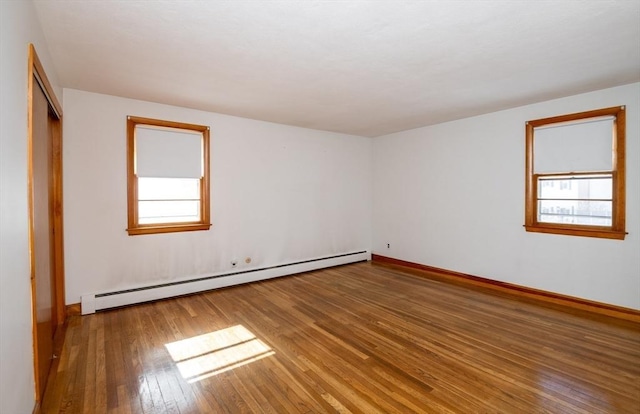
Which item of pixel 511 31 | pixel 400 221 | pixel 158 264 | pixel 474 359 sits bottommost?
pixel 474 359

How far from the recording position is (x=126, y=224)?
392 centimetres

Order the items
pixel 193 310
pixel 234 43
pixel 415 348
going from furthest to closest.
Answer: pixel 193 310 → pixel 415 348 → pixel 234 43

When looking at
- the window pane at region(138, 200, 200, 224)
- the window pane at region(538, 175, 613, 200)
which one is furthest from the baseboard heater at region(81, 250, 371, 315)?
the window pane at region(538, 175, 613, 200)

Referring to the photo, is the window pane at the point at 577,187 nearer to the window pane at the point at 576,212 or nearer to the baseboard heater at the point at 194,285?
the window pane at the point at 576,212

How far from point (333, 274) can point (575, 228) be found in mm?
3599

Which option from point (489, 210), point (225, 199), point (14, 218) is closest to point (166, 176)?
point (225, 199)

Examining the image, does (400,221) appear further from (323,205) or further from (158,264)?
(158,264)

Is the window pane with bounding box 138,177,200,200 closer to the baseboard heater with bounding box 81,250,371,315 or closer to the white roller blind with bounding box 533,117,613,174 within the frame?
the baseboard heater with bounding box 81,250,371,315

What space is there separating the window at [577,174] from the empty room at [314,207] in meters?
0.02

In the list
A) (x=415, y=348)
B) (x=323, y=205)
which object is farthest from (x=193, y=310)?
(x=323, y=205)

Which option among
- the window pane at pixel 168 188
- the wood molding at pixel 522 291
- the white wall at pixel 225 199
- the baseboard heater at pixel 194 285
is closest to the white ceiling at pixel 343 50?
the white wall at pixel 225 199

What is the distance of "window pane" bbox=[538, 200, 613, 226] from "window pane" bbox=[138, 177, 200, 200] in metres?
5.05

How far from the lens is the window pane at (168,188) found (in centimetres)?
411

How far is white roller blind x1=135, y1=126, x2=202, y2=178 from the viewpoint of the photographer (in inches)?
159
